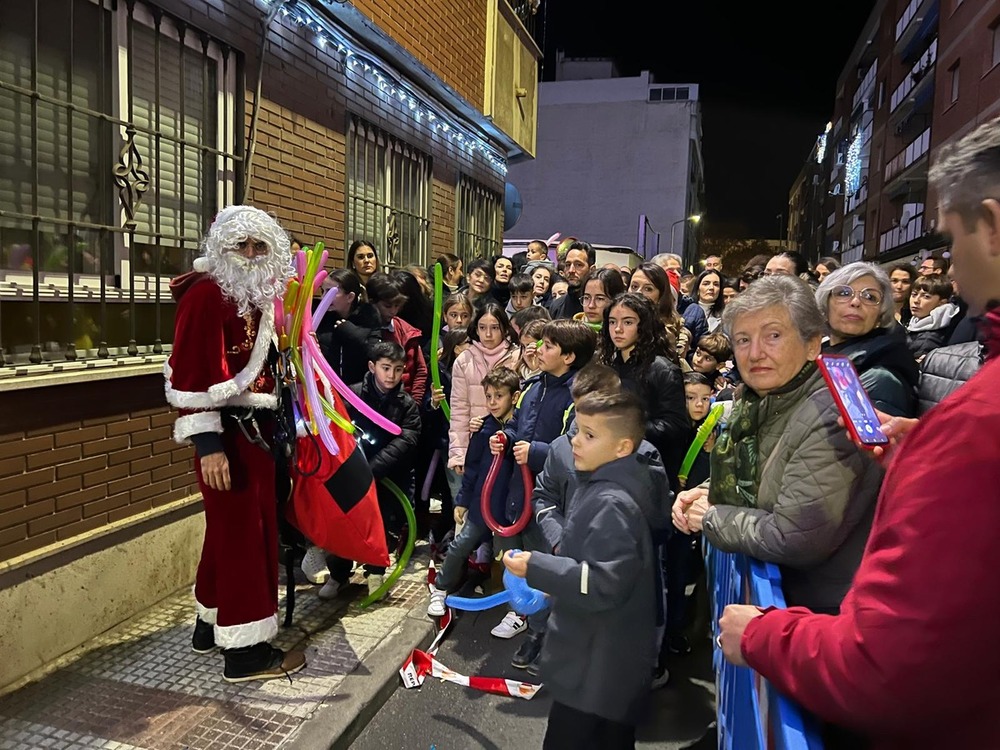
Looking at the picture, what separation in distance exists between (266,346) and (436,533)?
8.34 ft

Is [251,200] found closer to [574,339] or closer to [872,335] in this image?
[574,339]

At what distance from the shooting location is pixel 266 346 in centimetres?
348

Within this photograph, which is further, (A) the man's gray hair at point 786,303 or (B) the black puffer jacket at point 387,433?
(B) the black puffer jacket at point 387,433

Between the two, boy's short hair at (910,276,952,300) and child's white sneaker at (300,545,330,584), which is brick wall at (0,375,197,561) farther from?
boy's short hair at (910,276,952,300)

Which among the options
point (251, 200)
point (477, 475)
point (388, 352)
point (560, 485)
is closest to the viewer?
point (560, 485)

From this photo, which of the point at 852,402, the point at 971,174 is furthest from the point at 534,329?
the point at 971,174

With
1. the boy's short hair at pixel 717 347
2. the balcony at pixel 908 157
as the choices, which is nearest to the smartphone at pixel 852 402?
the boy's short hair at pixel 717 347

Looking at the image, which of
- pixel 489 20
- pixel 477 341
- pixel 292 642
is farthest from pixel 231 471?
pixel 489 20

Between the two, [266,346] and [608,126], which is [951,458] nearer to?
[266,346]

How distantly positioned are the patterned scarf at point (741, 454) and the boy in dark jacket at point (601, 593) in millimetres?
261

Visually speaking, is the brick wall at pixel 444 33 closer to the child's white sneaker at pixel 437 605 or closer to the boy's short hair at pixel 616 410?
the child's white sneaker at pixel 437 605

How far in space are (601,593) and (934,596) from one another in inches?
56.9

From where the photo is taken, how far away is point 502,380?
4430 mm

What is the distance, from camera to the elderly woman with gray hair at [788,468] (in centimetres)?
197
